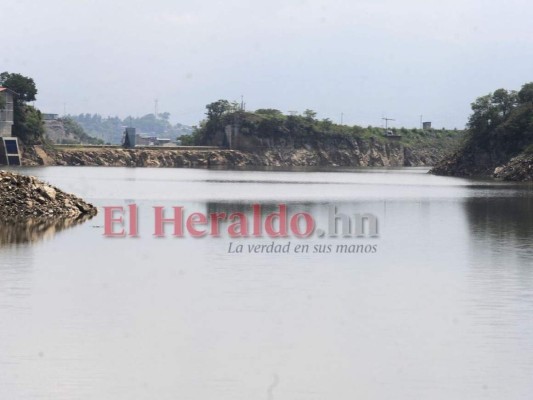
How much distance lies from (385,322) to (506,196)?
223ft

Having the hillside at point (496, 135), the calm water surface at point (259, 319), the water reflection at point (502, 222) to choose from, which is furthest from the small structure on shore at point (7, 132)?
the calm water surface at point (259, 319)

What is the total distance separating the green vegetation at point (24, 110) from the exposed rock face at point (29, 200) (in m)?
125

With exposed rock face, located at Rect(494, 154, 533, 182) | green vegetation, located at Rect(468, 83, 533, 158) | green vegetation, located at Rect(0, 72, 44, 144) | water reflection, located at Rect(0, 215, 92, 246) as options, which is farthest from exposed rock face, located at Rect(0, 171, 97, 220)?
green vegetation, located at Rect(0, 72, 44, 144)

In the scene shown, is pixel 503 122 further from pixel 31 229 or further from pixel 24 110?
pixel 31 229

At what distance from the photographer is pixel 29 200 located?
56375mm

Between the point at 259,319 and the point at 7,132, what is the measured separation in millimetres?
152966

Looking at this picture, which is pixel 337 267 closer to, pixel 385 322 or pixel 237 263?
pixel 237 263

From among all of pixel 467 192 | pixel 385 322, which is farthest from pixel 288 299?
pixel 467 192

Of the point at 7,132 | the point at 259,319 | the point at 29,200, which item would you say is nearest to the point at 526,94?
the point at 7,132

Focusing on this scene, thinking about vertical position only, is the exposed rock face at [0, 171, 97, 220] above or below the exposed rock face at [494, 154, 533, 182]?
below

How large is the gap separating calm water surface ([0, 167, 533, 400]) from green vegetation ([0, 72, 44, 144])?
13488cm

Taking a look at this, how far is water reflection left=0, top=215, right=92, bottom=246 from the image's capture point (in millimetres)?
45406

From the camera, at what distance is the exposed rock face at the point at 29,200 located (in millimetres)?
55375

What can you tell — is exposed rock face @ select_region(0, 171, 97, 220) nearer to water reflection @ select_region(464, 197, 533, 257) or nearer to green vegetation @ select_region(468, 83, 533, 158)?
water reflection @ select_region(464, 197, 533, 257)
